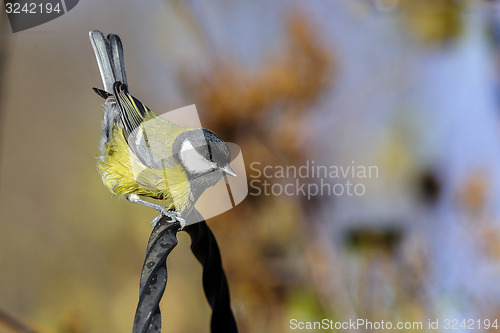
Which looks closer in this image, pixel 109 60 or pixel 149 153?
pixel 149 153

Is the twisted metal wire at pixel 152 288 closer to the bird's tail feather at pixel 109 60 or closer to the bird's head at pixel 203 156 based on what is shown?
the bird's head at pixel 203 156

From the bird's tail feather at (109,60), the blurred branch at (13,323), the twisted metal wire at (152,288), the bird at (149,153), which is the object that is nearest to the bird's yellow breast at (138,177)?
the bird at (149,153)

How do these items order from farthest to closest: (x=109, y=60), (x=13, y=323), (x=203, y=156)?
(x=13, y=323)
(x=109, y=60)
(x=203, y=156)

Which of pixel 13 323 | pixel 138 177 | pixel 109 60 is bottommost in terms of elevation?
pixel 13 323

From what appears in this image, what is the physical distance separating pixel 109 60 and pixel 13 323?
0.89 m

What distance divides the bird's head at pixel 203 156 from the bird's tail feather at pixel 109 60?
0.78 feet

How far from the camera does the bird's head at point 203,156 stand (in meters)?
0.76

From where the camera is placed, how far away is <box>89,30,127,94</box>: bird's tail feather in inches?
36.1

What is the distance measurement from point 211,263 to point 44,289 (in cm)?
107

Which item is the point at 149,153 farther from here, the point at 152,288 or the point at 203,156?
the point at 152,288

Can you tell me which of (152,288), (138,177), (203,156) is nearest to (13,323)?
(138,177)

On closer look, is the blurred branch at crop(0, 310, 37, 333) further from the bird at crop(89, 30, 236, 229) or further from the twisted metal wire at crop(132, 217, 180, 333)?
the twisted metal wire at crop(132, 217, 180, 333)

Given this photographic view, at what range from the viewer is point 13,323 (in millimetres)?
1311

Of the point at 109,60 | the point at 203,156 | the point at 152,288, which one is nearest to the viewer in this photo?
the point at 152,288
